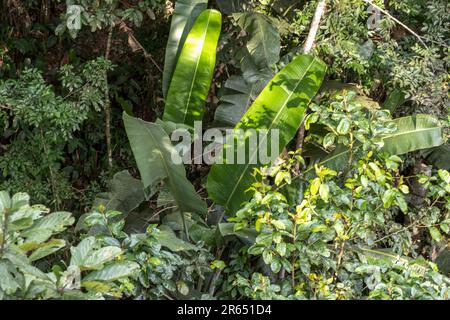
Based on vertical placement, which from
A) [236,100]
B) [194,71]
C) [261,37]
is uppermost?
[261,37]

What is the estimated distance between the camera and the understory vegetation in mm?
2559

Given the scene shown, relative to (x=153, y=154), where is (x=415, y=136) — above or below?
above

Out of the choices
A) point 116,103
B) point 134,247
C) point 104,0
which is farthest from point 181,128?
point 116,103

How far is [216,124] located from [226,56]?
603 millimetres

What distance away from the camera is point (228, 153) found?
346 centimetres

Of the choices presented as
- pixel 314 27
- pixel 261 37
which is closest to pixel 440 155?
pixel 314 27

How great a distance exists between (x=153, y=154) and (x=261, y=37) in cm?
100

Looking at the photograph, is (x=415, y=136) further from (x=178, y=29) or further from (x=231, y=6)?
(x=178, y=29)

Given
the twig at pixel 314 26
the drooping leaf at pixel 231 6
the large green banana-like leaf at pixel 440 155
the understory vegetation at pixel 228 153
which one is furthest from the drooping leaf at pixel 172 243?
the large green banana-like leaf at pixel 440 155

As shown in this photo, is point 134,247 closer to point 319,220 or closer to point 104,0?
point 319,220

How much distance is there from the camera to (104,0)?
3.76m

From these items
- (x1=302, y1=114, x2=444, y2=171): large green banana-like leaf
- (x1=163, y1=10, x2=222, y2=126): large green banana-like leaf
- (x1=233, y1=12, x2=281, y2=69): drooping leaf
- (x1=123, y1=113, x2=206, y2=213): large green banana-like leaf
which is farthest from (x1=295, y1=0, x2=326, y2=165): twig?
(x1=123, y1=113, x2=206, y2=213): large green banana-like leaf

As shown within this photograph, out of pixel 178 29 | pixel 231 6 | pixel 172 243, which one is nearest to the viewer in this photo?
pixel 172 243

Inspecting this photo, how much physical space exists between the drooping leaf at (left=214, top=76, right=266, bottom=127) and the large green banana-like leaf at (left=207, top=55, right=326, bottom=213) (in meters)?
0.41
